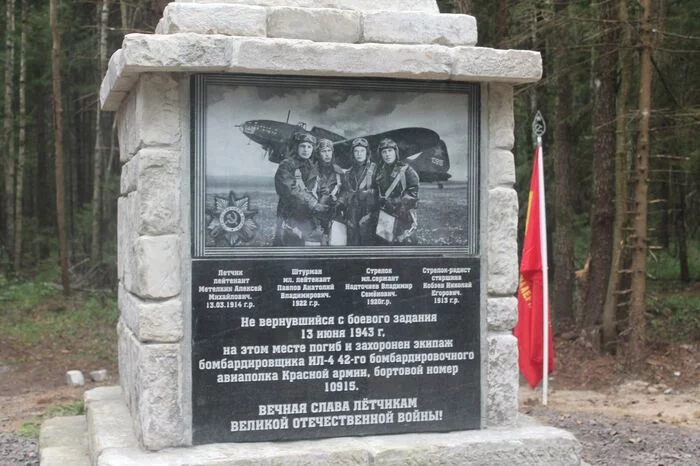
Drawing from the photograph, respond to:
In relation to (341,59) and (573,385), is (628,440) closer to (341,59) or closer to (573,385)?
(573,385)

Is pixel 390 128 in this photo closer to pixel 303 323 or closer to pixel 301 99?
pixel 301 99

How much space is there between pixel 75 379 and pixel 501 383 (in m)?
7.65

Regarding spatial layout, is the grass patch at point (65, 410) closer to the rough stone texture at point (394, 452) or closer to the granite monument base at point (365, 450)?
the granite monument base at point (365, 450)

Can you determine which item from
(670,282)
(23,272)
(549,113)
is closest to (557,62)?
(549,113)

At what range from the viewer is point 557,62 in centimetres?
1340

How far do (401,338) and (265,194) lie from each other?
1.13 m

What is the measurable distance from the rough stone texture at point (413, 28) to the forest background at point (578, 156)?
5.66m

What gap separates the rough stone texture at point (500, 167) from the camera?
17.0 feet

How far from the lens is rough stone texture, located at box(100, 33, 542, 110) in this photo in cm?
450

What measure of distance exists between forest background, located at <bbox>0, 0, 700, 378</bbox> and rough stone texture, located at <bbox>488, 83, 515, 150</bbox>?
5438mm

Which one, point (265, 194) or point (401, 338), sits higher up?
point (265, 194)

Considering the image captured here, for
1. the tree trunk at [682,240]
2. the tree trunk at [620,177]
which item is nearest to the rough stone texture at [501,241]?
the tree trunk at [620,177]

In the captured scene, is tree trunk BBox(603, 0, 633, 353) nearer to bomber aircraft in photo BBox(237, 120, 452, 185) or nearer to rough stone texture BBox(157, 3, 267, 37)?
bomber aircraft in photo BBox(237, 120, 452, 185)

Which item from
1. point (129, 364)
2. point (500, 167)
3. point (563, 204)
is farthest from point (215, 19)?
point (563, 204)
